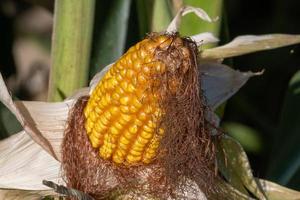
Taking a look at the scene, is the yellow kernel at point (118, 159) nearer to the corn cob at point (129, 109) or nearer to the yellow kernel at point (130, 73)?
the corn cob at point (129, 109)

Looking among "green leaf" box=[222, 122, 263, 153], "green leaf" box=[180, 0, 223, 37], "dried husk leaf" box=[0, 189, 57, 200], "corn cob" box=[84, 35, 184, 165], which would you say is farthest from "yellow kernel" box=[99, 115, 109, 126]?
"green leaf" box=[222, 122, 263, 153]

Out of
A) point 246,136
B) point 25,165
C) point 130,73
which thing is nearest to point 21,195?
point 25,165

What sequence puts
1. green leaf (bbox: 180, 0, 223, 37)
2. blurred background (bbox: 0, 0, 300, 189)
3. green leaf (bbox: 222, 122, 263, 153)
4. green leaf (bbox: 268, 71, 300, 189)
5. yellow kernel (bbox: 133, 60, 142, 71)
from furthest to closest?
green leaf (bbox: 222, 122, 263, 153), green leaf (bbox: 268, 71, 300, 189), blurred background (bbox: 0, 0, 300, 189), green leaf (bbox: 180, 0, 223, 37), yellow kernel (bbox: 133, 60, 142, 71)

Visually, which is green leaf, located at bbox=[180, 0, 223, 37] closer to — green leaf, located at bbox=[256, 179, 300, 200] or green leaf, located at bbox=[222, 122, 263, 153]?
green leaf, located at bbox=[256, 179, 300, 200]

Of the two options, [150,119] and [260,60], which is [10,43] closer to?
[260,60]

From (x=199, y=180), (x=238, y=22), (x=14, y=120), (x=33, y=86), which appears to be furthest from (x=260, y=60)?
(x=199, y=180)

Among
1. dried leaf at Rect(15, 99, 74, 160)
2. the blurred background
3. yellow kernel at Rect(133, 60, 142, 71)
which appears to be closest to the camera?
yellow kernel at Rect(133, 60, 142, 71)
